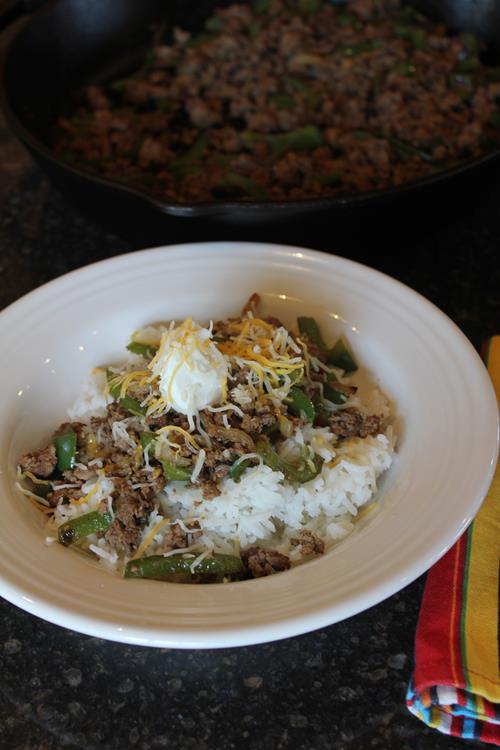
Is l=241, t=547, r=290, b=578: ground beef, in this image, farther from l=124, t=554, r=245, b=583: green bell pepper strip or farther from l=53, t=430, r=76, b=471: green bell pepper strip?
l=53, t=430, r=76, b=471: green bell pepper strip

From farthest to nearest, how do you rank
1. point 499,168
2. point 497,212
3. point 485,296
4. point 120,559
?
point 497,212 → point 485,296 → point 499,168 → point 120,559

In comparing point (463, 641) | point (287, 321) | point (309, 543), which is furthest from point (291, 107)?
point (463, 641)

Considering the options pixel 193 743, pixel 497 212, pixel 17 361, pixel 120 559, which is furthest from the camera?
pixel 497 212

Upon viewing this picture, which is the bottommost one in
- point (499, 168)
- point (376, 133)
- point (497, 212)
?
point (497, 212)

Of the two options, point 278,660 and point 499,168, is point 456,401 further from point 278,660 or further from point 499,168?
point 499,168

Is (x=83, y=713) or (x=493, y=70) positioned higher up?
(x=83, y=713)

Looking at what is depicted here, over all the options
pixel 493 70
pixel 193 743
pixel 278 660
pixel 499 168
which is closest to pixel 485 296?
pixel 499 168
